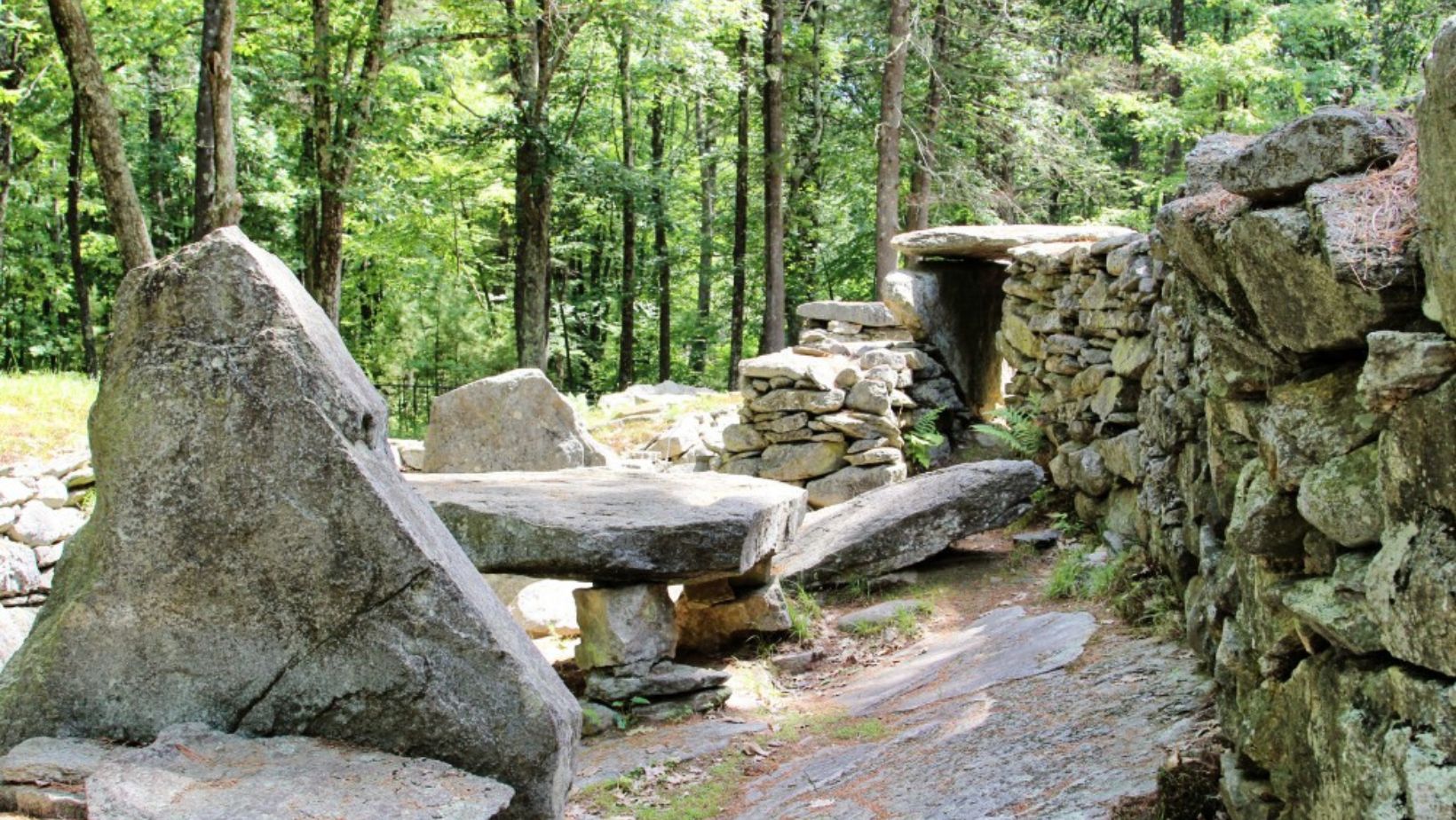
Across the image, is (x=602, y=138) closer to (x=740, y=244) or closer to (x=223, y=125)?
(x=740, y=244)

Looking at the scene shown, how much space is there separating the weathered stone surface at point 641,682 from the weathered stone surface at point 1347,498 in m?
4.73

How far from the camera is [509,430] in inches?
455

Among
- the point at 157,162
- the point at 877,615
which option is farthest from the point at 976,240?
the point at 157,162

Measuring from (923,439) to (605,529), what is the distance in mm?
5738

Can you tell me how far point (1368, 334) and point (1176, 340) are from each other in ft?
11.8

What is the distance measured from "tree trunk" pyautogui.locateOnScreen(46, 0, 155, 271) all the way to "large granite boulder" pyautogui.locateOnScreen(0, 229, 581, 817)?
751 cm

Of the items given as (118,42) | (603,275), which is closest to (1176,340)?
(118,42)

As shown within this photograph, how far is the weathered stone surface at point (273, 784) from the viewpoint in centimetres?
323

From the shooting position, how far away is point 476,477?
808 centimetres

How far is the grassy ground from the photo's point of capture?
452 inches

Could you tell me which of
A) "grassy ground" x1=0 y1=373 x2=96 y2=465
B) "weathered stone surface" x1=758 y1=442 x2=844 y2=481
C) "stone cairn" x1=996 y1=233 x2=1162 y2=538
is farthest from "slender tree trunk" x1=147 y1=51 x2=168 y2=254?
"stone cairn" x1=996 y1=233 x2=1162 y2=538

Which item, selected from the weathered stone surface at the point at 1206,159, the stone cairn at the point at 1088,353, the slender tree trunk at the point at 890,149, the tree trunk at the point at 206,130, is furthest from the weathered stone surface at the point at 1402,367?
the slender tree trunk at the point at 890,149

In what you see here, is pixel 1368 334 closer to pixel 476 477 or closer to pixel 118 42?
pixel 476 477

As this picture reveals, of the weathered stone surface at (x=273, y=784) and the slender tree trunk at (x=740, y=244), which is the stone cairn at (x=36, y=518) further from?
the slender tree trunk at (x=740, y=244)
